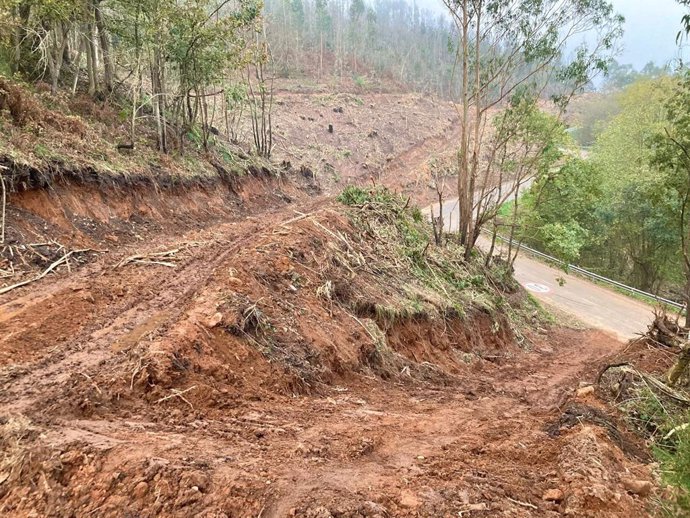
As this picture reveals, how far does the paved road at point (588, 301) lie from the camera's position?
2184cm

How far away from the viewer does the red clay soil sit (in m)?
3.60

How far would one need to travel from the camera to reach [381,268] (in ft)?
38.9

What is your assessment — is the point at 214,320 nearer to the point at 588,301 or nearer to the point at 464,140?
the point at 464,140

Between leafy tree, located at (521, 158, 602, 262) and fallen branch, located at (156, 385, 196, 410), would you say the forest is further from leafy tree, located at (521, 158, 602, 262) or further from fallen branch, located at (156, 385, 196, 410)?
leafy tree, located at (521, 158, 602, 262)

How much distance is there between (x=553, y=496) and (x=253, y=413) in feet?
10.4

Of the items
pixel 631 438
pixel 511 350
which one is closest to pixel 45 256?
pixel 631 438

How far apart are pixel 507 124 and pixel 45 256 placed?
18.8m

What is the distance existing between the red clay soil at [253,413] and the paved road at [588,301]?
14.6 meters

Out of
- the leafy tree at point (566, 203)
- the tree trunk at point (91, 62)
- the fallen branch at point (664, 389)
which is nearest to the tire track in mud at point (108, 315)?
the fallen branch at point (664, 389)

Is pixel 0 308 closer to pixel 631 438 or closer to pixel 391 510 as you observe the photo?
pixel 391 510

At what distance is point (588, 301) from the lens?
2475cm

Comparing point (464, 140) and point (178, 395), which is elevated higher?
point (464, 140)

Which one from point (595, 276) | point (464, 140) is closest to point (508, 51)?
point (464, 140)

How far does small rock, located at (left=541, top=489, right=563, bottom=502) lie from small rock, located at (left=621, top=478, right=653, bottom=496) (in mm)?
651
